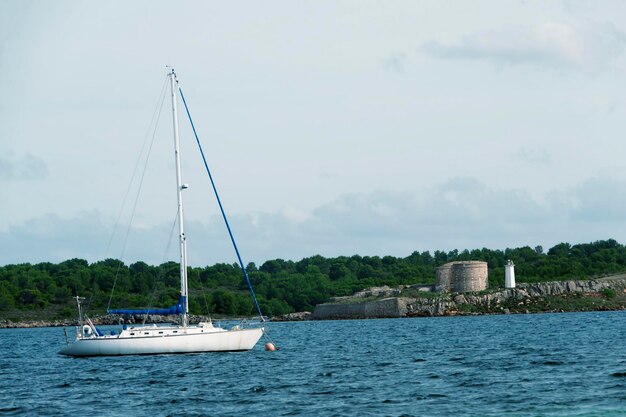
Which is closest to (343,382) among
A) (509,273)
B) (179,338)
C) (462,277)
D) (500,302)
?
(179,338)

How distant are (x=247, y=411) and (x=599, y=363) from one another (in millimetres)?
21730

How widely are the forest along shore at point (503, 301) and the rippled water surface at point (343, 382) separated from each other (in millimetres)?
103536

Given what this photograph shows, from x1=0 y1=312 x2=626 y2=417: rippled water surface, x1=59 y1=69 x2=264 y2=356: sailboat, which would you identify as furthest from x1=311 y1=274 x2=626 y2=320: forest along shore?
x1=59 y1=69 x2=264 y2=356: sailboat

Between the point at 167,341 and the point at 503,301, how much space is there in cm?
11985

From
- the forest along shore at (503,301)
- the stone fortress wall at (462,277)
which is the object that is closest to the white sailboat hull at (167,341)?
the forest along shore at (503,301)

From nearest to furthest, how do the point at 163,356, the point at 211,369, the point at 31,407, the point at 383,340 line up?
the point at 31,407 < the point at 211,369 < the point at 163,356 < the point at 383,340

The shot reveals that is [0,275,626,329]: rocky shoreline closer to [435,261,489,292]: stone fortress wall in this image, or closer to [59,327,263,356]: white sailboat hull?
[435,261,489,292]: stone fortress wall

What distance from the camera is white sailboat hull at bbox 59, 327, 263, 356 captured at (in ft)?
219

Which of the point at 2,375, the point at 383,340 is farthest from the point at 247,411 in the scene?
the point at 383,340

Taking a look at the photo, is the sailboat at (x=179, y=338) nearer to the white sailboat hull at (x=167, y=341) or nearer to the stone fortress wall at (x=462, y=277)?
the white sailboat hull at (x=167, y=341)

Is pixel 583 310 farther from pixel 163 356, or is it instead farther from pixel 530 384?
pixel 530 384

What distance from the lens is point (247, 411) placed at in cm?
4006

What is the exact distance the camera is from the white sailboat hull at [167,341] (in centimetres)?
6669

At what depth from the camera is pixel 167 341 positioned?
6669 cm
